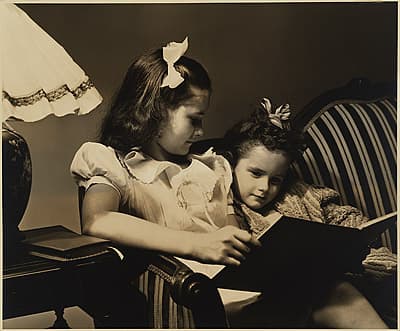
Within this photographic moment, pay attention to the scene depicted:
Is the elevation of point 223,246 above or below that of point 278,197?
below

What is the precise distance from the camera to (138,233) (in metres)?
1.91

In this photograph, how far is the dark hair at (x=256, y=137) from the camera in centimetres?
196

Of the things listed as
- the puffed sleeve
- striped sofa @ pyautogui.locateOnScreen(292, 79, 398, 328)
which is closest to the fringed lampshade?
the puffed sleeve

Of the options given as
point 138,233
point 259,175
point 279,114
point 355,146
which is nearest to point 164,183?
point 138,233

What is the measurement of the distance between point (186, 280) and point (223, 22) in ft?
2.21

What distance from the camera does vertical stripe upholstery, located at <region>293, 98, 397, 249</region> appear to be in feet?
6.52

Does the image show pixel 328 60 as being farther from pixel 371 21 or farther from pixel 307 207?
pixel 307 207

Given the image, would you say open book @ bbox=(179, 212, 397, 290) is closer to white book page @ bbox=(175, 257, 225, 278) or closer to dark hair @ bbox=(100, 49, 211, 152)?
white book page @ bbox=(175, 257, 225, 278)

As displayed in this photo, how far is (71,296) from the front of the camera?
190cm

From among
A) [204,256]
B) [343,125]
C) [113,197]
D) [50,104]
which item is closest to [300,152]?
[343,125]

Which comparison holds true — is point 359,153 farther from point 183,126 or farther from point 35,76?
point 35,76

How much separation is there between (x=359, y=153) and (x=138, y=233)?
2.03ft

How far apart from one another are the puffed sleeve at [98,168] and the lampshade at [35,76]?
0.35ft

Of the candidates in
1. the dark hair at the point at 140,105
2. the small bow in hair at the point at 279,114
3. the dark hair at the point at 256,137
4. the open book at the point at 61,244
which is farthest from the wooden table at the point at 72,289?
the small bow in hair at the point at 279,114
